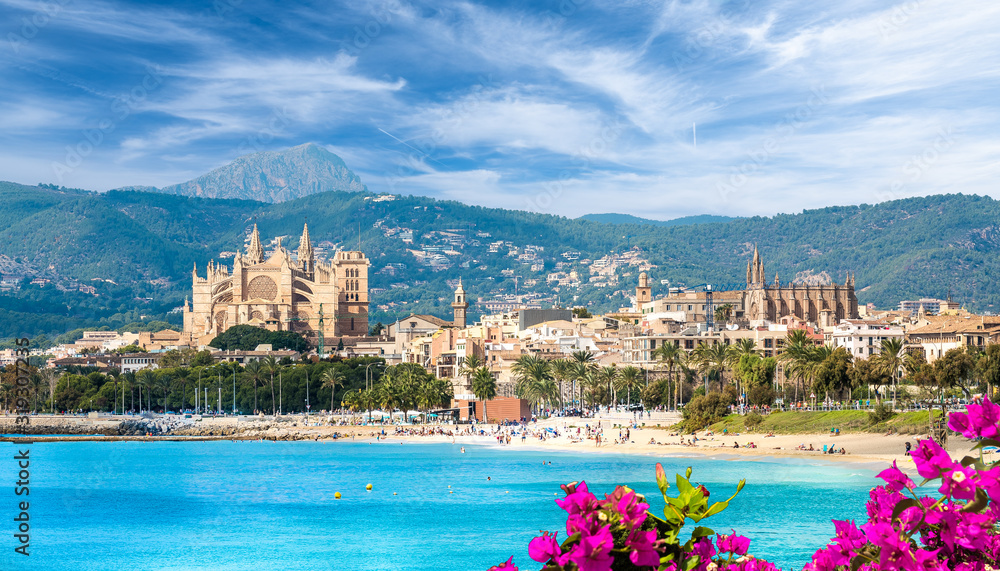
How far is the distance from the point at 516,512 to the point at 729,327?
8328 centimetres

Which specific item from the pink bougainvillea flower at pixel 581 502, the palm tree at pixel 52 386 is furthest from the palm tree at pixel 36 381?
the pink bougainvillea flower at pixel 581 502

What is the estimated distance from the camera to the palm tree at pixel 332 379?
13338 centimetres

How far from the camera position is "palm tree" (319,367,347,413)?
133 m

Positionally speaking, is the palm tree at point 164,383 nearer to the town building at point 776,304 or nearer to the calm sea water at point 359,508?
the calm sea water at point 359,508

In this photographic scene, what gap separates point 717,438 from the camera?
263 feet

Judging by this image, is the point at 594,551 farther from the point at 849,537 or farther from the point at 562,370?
the point at 562,370

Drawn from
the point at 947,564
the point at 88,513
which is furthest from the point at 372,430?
the point at 947,564

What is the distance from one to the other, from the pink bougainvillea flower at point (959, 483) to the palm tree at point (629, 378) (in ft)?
338

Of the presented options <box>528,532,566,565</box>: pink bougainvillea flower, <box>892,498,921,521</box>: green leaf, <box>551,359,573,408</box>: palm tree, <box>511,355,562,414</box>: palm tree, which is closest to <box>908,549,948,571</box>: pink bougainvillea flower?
<box>892,498,921,521</box>: green leaf

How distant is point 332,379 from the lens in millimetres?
133000

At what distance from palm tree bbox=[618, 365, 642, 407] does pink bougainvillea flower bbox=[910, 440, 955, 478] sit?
338 ft

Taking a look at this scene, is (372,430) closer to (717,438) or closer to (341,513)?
(717,438)

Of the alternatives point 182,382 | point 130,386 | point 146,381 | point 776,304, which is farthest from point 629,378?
point 130,386

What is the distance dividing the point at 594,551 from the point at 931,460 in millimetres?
1714
